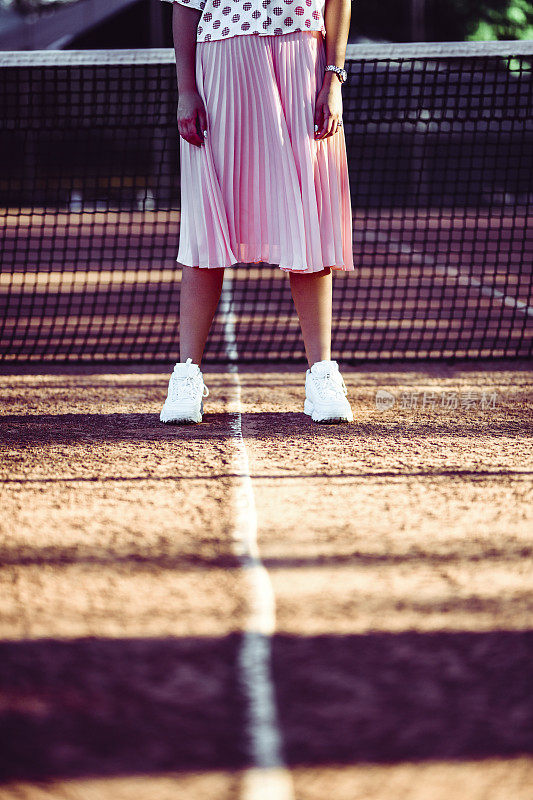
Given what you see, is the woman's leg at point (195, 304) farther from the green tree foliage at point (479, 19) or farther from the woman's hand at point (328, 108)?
the green tree foliage at point (479, 19)

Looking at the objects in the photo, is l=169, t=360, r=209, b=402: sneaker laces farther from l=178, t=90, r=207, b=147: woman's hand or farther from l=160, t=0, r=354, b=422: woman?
l=178, t=90, r=207, b=147: woman's hand

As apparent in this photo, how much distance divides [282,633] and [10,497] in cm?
90

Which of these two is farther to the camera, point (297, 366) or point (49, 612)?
point (297, 366)

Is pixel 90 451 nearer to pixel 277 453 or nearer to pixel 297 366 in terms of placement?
pixel 277 453

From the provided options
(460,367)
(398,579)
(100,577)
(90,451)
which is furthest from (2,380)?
(398,579)

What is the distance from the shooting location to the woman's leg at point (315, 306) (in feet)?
9.24

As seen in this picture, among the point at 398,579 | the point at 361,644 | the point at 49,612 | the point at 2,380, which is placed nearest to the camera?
the point at 361,644

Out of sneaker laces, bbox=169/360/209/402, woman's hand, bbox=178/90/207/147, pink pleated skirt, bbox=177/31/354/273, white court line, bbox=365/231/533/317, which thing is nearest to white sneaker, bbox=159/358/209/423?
sneaker laces, bbox=169/360/209/402

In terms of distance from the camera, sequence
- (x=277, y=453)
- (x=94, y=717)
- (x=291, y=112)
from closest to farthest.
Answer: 1. (x=94, y=717)
2. (x=277, y=453)
3. (x=291, y=112)

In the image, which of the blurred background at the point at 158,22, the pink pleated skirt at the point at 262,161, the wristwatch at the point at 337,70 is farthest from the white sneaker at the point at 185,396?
the blurred background at the point at 158,22

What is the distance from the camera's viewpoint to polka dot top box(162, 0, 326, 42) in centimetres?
264

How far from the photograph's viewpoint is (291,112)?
8.80 feet

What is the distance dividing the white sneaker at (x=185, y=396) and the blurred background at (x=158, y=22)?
10588 mm

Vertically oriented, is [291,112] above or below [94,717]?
above
